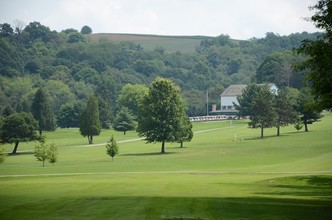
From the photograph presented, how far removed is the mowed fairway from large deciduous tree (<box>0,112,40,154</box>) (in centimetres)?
1031

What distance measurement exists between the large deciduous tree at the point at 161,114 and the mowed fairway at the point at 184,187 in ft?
11.0

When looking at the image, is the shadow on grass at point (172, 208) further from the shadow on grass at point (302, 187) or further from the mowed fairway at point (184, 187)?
the shadow on grass at point (302, 187)

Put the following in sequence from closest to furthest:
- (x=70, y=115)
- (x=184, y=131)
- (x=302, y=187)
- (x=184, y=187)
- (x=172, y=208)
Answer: (x=172, y=208) < (x=184, y=187) < (x=302, y=187) < (x=184, y=131) < (x=70, y=115)

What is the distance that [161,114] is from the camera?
97125 mm

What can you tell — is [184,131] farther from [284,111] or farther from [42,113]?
[42,113]

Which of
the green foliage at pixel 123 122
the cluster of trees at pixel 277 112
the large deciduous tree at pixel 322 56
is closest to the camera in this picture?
the large deciduous tree at pixel 322 56

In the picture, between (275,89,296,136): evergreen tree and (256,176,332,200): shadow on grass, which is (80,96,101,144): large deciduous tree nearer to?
(275,89,296,136): evergreen tree

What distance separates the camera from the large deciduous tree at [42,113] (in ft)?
459

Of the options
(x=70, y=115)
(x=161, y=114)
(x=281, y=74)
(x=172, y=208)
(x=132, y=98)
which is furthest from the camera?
(x=281, y=74)

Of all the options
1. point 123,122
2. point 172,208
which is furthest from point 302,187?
point 123,122

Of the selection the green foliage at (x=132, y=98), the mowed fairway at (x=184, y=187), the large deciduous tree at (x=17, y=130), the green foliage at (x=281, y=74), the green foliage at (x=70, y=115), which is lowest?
the mowed fairway at (x=184, y=187)

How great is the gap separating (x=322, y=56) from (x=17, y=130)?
8023 cm

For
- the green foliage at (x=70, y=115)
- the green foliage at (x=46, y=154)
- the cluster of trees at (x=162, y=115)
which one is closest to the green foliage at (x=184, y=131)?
the cluster of trees at (x=162, y=115)

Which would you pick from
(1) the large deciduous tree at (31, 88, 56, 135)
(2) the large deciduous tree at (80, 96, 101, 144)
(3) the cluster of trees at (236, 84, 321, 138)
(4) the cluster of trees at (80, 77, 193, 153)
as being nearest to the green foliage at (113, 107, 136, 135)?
(1) the large deciduous tree at (31, 88, 56, 135)
